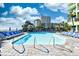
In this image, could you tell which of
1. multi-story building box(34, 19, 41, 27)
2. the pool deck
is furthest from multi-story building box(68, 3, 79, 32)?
multi-story building box(34, 19, 41, 27)

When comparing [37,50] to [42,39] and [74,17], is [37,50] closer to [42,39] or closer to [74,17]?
[42,39]

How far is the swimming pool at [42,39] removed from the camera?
2.43 meters

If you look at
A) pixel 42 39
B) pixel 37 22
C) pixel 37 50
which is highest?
pixel 37 22

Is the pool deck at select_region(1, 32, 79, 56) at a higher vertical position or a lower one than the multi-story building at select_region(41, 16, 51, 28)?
lower

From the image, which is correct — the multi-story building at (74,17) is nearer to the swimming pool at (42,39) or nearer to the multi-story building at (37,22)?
the swimming pool at (42,39)

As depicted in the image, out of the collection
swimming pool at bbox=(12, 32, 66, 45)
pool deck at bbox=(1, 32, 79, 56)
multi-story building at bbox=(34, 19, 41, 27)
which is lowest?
pool deck at bbox=(1, 32, 79, 56)

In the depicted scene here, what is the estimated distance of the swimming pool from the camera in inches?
95.6

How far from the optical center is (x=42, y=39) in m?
2.42

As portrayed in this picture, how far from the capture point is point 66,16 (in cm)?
245

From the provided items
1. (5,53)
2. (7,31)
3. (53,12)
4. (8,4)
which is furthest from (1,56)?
(53,12)

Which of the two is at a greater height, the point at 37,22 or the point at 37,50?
the point at 37,22

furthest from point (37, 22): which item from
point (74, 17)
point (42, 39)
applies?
point (74, 17)

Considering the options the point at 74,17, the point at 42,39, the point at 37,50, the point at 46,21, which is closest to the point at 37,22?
the point at 46,21

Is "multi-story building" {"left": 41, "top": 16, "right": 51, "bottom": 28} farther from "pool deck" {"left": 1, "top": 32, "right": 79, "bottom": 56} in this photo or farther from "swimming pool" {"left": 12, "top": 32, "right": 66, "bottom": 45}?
"pool deck" {"left": 1, "top": 32, "right": 79, "bottom": 56}
